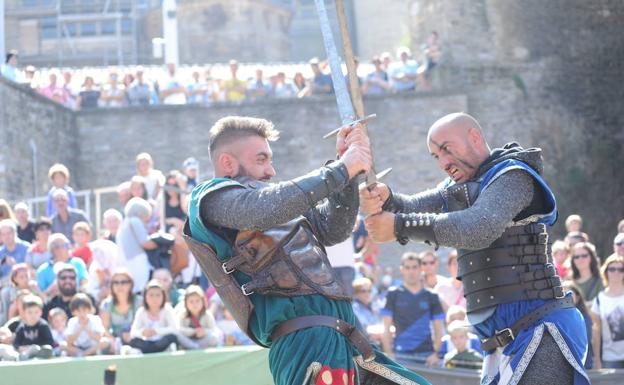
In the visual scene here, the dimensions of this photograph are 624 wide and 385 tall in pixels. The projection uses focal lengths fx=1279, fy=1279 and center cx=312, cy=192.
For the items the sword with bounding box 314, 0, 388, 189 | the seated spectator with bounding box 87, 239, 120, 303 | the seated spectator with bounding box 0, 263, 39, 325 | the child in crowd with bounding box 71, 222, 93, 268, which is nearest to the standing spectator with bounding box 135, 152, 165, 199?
the child in crowd with bounding box 71, 222, 93, 268

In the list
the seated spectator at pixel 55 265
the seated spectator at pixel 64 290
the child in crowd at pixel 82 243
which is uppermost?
the child in crowd at pixel 82 243

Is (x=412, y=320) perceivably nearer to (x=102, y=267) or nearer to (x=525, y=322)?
(x=102, y=267)

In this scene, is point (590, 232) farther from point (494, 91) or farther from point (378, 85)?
point (378, 85)

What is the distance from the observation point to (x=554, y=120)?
26906 mm

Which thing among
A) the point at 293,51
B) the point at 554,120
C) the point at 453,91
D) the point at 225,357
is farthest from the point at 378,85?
the point at 293,51

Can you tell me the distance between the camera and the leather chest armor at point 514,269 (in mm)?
5645

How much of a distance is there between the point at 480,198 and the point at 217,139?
45.5 inches

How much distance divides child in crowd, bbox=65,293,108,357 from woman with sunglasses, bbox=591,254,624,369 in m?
3.88

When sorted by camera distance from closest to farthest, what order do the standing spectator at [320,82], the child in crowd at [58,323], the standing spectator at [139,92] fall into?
the child in crowd at [58,323] < the standing spectator at [320,82] < the standing spectator at [139,92]

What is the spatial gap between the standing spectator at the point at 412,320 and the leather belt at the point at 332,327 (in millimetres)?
5152

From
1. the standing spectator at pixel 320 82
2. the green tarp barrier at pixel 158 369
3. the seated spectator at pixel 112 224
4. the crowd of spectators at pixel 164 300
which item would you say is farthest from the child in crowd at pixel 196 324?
the standing spectator at pixel 320 82

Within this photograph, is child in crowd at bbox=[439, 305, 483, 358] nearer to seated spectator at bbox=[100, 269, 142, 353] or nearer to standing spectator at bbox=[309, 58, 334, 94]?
seated spectator at bbox=[100, 269, 142, 353]

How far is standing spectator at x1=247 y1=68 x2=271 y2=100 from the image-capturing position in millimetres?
24750

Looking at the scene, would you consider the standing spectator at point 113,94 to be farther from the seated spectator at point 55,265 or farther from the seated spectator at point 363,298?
the seated spectator at point 363,298
